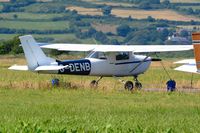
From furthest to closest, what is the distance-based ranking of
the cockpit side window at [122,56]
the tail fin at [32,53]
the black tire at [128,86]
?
the cockpit side window at [122,56] < the tail fin at [32,53] < the black tire at [128,86]

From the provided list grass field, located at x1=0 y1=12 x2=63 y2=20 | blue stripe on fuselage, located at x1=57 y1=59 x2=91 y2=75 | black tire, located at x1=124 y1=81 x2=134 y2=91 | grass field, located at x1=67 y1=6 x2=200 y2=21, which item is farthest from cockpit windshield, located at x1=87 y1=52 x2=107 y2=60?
grass field, located at x1=67 y1=6 x2=200 y2=21

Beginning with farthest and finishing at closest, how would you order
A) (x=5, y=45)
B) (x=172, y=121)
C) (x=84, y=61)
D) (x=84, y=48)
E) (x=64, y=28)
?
1. (x=64, y=28)
2. (x=5, y=45)
3. (x=84, y=48)
4. (x=84, y=61)
5. (x=172, y=121)

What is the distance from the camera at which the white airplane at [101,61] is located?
34.6 metres

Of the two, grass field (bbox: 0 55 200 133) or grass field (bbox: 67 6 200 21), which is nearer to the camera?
grass field (bbox: 0 55 200 133)

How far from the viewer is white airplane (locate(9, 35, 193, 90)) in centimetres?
3462

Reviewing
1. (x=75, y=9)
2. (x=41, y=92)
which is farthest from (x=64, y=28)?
(x=41, y=92)

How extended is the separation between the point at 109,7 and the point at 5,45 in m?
79.8

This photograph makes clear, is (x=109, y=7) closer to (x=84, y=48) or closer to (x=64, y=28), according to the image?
(x=64, y=28)

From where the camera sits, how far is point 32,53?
3469 cm

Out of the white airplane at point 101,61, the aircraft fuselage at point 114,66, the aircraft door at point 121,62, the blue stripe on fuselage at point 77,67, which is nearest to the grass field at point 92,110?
the blue stripe on fuselage at point 77,67

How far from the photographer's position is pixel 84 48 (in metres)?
38.0

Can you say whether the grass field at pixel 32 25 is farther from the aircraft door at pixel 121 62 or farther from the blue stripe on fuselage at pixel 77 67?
the blue stripe on fuselage at pixel 77 67

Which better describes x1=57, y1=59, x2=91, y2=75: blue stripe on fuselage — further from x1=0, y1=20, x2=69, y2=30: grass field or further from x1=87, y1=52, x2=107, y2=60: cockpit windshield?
x1=0, y1=20, x2=69, y2=30: grass field

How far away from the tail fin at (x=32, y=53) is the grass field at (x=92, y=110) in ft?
5.13
